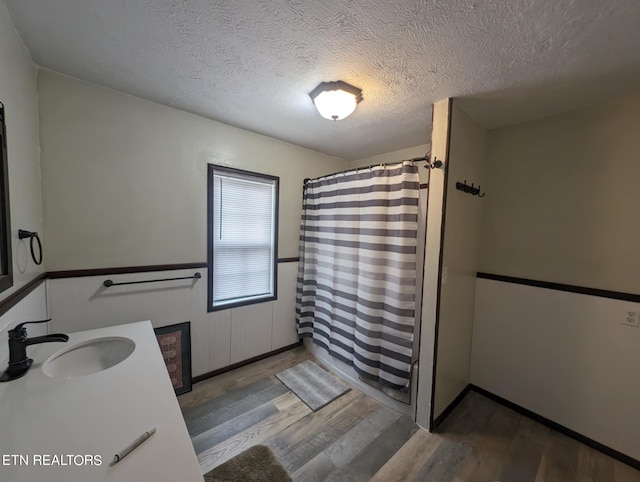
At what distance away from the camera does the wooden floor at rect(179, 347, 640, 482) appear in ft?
4.85

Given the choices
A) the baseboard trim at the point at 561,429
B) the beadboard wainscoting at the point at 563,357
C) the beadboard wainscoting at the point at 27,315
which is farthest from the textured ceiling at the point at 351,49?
the baseboard trim at the point at 561,429

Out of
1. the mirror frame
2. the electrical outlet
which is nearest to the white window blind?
the mirror frame

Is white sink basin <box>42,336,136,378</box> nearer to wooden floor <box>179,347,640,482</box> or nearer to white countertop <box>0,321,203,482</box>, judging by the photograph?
white countertop <box>0,321,203,482</box>

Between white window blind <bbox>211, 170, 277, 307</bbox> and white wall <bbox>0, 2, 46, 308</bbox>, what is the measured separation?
1.07m

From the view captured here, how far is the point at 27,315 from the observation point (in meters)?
1.25

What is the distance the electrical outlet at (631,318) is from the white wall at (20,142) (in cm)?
327

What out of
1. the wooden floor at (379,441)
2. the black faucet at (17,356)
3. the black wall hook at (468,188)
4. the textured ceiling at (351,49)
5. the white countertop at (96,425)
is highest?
the textured ceiling at (351,49)

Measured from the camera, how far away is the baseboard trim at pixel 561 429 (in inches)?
61.3

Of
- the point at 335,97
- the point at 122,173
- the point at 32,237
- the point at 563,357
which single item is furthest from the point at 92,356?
the point at 563,357

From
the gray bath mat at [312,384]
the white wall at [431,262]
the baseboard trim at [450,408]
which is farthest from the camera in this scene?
the gray bath mat at [312,384]

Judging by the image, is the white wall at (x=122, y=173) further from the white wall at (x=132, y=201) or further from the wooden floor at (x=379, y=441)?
the wooden floor at (x=379, y=441)

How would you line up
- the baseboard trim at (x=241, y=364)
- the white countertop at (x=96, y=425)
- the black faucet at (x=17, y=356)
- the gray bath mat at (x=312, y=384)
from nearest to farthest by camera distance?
the white countertop at (x=96, y=425), the black faucet at (x=17, y=356), the gray bath mat at (x=312, y=384), the baseboard trim at (x=241, y=364)

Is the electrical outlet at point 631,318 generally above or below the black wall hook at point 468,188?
below

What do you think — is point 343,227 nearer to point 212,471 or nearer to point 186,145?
point 186,145
